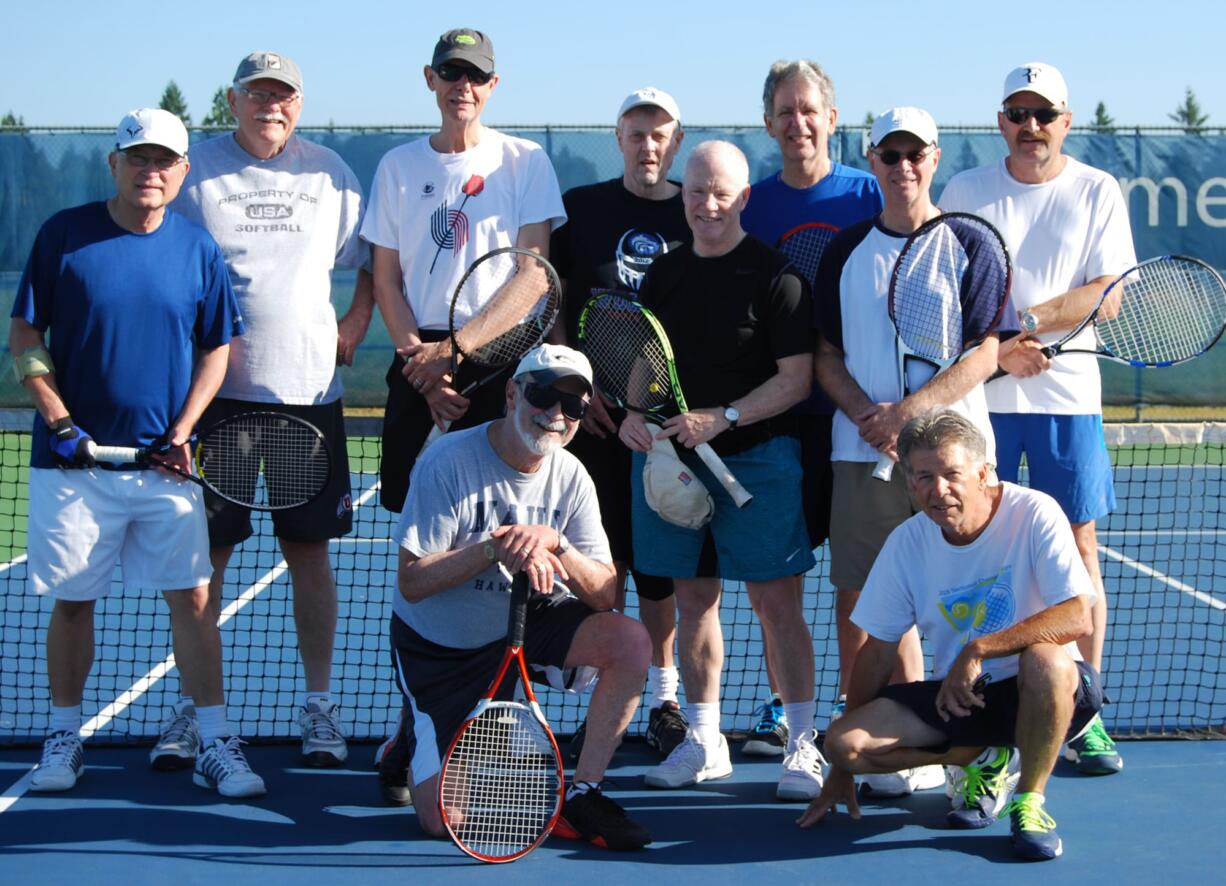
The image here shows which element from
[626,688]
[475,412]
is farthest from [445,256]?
[626,688]

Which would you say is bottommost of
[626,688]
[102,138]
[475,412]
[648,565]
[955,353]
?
[626,688]

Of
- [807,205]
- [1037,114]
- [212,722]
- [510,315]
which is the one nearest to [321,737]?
[212,722]

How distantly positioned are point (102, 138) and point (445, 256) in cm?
922

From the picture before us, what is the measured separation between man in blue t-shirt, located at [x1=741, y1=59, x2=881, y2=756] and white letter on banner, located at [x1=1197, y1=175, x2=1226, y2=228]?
364 inches

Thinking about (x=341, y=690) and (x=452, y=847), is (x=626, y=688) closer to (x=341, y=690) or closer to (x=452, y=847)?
(x=452, y=847)

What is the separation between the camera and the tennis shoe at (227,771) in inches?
170

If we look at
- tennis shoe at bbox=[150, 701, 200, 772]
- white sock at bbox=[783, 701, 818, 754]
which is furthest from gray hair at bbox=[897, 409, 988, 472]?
tennis shoe at bbox=[150, 701, 200, 772]

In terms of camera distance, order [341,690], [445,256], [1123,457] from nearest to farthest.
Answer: [445,256]
[341,690]
[1123,457]

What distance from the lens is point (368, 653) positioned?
641 centimetres

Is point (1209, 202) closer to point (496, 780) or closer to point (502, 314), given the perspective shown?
point (502, 314)

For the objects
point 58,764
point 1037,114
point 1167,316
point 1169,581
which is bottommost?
point 58,764

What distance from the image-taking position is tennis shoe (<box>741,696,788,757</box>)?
477 cm

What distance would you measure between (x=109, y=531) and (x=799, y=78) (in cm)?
253

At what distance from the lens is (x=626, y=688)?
404 centimetres
